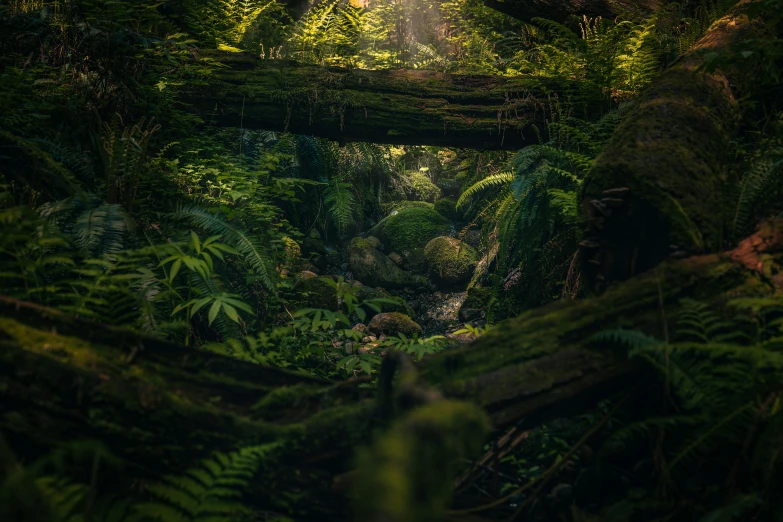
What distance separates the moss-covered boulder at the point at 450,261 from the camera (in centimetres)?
743

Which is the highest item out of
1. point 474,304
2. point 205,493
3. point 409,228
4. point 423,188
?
point 205,493

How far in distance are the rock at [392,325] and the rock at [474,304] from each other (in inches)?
25.2

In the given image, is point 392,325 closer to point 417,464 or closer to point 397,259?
point 397,259

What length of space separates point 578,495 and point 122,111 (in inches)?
177

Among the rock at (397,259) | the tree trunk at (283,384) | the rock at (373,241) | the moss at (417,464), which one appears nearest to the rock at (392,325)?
the rock at (397,259)

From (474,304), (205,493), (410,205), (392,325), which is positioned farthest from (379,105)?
(205,493)

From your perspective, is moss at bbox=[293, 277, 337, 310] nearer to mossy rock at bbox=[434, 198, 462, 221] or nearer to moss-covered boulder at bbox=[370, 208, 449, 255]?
moss-covered boulder at bbox=[370, 208, 449, 255]

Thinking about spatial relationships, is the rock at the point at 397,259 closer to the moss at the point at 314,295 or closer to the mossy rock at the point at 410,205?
the mossy rock at the point at 410,205

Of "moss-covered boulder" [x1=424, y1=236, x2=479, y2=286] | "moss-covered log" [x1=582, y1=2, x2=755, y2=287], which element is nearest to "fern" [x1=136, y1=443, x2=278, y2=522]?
"moss-covered log" [x1=582, y1=2, x2=755, y2=287]

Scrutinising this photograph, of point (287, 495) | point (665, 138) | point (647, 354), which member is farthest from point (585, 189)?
point (287, 495)

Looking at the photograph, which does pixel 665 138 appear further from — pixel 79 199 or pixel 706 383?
pixel 79 199

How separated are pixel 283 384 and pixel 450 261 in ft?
18.7

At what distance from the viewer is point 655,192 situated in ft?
8.32

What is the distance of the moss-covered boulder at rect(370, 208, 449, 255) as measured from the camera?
823 centimetres
